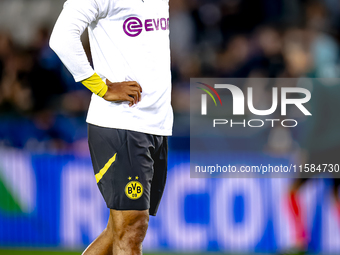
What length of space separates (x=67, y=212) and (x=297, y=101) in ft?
7.93

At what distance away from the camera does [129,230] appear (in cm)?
233

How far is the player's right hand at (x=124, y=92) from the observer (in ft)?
7.71

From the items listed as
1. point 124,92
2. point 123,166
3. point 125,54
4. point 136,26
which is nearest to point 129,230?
point 123,166

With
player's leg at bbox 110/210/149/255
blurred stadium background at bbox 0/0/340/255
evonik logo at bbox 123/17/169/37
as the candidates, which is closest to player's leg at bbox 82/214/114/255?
player's leg at bbox 110/210/149/255

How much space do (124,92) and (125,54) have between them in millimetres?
188

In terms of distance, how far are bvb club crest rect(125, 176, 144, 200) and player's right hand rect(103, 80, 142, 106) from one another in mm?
387

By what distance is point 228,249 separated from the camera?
4.37 meters

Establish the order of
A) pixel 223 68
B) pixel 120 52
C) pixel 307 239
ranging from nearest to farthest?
1. pixel 120 52
2. pixel 307 239
3. pixel 223 68

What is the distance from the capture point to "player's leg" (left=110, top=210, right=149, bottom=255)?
2328 millimetres

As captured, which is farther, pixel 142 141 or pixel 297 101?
pixel 297 101

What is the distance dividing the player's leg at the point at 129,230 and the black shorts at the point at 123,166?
0.03 metres

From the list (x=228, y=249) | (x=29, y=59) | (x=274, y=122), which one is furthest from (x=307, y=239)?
(x=29, y=59)

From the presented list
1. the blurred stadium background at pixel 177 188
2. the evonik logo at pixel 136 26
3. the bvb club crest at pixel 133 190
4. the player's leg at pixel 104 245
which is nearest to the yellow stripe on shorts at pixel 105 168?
the bvb club crest at pixel 133 190

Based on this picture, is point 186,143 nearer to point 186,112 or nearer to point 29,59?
point 186,112
